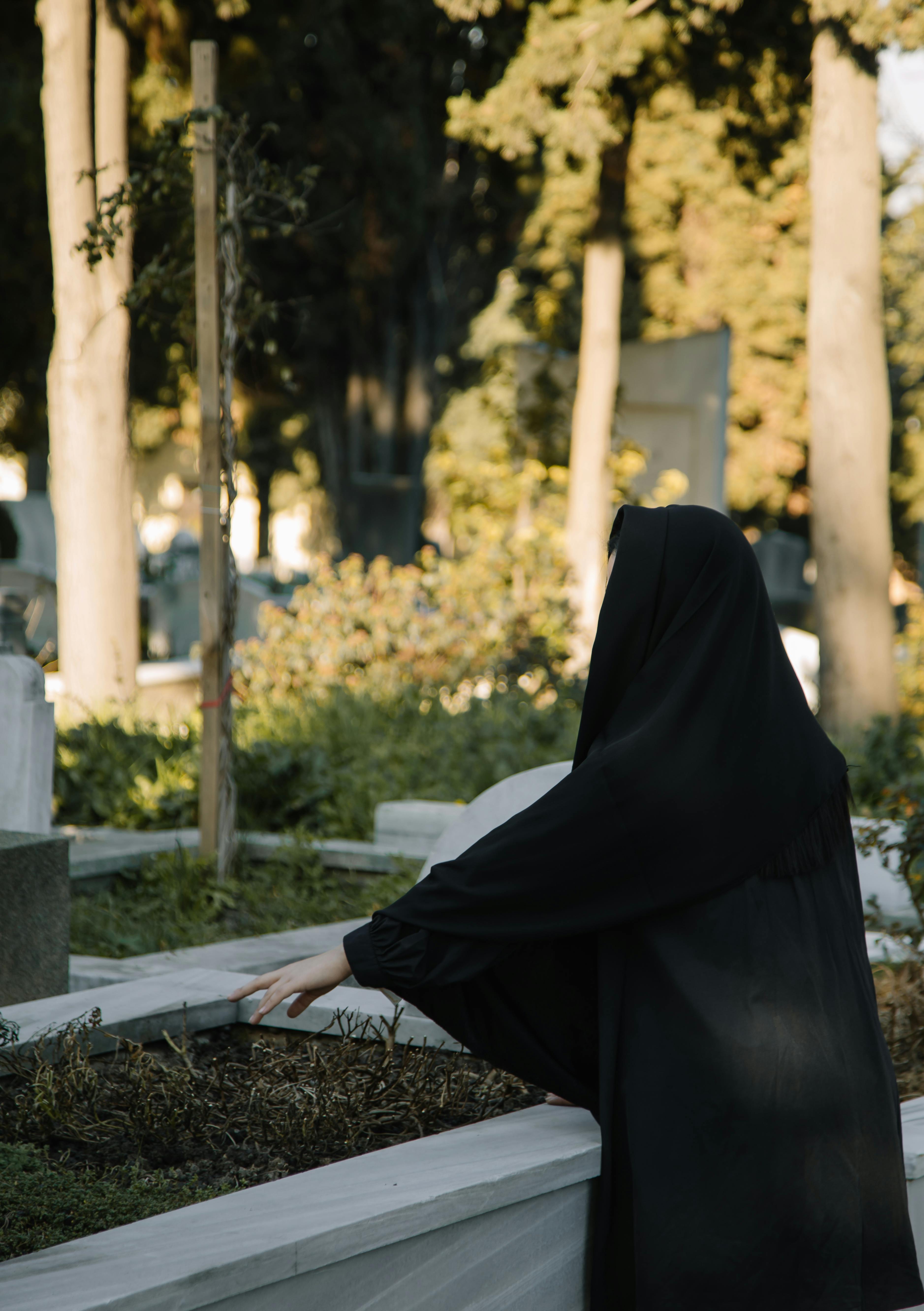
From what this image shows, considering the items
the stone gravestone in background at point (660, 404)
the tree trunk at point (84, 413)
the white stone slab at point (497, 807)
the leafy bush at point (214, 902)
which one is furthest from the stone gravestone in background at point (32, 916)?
the stone gravestone in background at point (660, 404)

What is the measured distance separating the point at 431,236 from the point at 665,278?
13.0 ft

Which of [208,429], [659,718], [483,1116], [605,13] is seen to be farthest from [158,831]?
[605,13]

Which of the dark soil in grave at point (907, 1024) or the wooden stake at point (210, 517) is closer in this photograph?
the dark soil in grave at point (907, 1024)

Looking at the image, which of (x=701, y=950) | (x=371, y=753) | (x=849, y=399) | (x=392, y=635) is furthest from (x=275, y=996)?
(x=849, y=399)

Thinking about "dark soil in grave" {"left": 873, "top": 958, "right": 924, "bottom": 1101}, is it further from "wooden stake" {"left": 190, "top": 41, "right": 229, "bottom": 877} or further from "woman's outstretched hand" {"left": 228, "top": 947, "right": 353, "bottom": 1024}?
"wooden stake" {"left": 190, "top": 41, "right": 229, "bottom": 877}

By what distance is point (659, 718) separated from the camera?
201cm

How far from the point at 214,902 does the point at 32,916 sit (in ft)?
5.58

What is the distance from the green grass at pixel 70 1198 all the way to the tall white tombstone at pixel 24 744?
6.63 feet

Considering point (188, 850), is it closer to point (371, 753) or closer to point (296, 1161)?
point (371, 753)

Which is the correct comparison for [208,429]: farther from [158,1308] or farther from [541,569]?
[541,569]

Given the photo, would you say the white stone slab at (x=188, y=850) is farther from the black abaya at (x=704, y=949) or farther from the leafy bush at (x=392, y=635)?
the black abaya at (x=704, y=949)

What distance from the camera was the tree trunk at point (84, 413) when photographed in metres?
8.96

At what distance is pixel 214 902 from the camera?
16.3ft

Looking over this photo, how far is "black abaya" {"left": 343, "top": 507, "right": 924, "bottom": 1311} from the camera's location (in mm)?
1997
